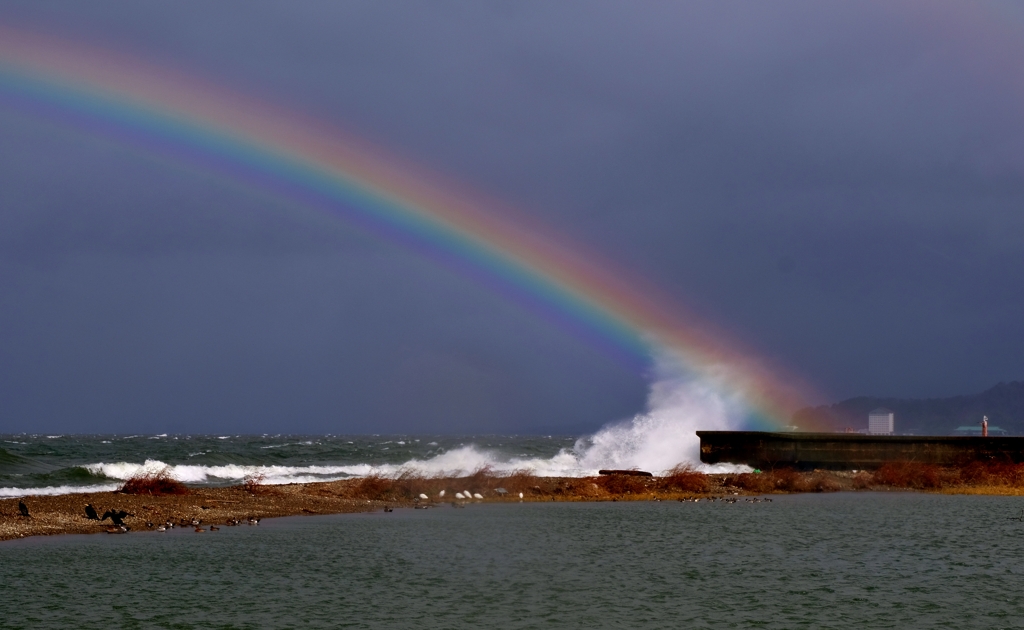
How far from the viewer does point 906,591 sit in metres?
20.7

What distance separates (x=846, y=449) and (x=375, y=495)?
34258 millimetres

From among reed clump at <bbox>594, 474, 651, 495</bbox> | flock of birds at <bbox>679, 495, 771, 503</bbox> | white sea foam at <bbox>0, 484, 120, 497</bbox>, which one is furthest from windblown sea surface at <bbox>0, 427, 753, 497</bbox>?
flock of birds at <bbox>679, 495, 771, 503</bbox>

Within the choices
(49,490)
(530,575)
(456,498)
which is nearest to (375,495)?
(456,498)

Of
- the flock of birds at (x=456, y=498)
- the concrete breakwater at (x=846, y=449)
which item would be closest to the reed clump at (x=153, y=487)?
the flock of birds at (x=456, y=498)

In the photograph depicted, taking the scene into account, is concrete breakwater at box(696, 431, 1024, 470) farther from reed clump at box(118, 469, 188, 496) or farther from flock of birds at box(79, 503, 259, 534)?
flock of birds at box(79, 503, 259, 534)

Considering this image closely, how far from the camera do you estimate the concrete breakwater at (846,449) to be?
6338 cm

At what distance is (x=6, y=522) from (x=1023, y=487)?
4630 centimetres

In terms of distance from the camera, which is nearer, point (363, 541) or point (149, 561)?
point (149, 561)

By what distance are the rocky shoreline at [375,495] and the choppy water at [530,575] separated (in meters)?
2.44

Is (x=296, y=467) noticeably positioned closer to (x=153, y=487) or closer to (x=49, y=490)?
(x=49, y=490)

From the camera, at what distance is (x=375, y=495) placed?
46.0 m

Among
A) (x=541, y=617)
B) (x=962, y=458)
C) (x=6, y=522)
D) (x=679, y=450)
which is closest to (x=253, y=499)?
(x=6, y=522)

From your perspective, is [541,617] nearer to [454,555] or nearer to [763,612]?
[763,612]

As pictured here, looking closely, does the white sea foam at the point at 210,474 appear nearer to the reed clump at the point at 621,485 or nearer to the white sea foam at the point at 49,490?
the white sea foam at the point at 49,490
